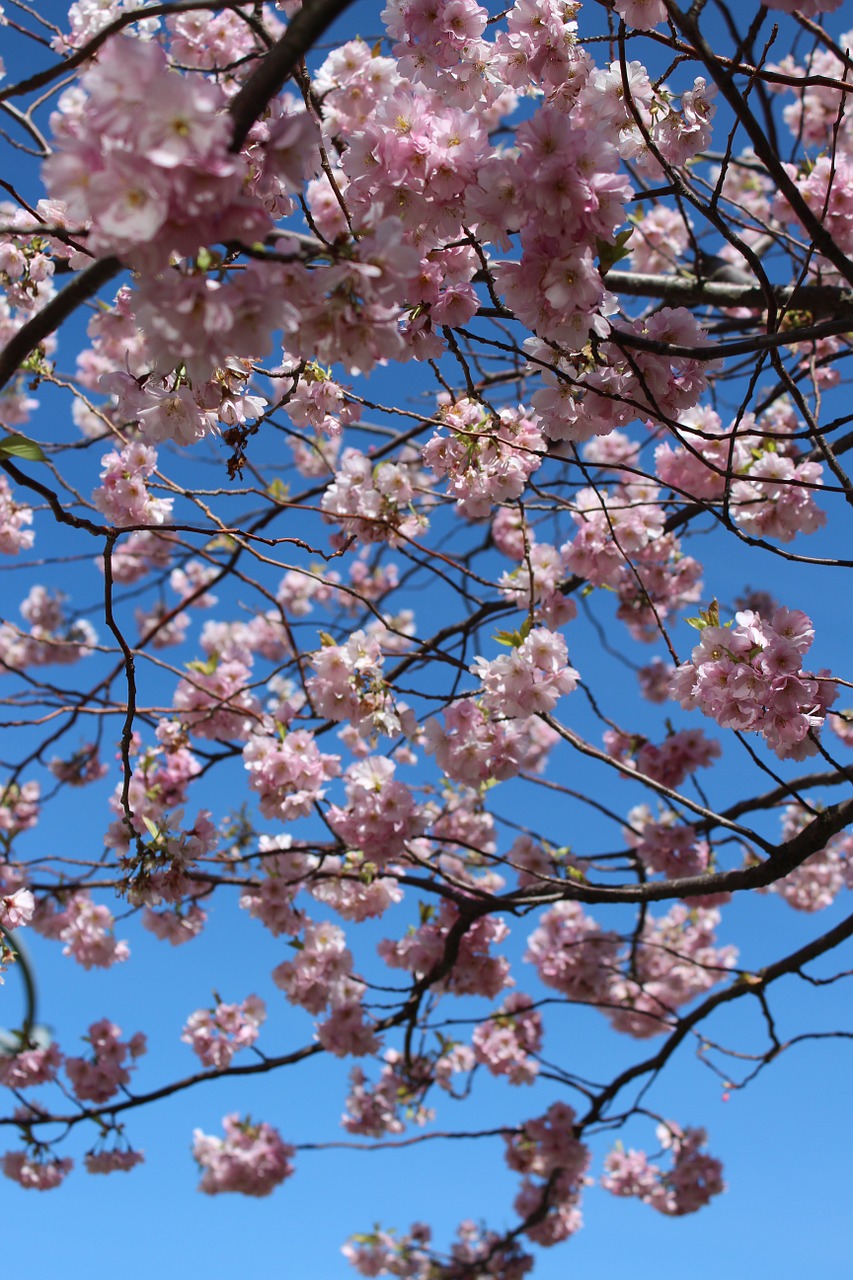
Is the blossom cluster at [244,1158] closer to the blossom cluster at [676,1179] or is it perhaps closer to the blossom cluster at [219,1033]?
the blossom cluster at [219,1033]

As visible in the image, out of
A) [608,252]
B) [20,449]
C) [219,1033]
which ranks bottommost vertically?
[20,449]

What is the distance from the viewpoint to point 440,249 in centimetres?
192

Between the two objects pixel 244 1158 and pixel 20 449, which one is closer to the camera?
pixel 20 449

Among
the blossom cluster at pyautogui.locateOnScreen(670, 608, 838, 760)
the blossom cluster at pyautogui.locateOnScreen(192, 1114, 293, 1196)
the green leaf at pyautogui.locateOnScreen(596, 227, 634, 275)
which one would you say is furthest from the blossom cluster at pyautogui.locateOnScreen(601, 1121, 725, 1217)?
the green leaf at pyautogui.locateOnScreen(596, 227, 634, 275)

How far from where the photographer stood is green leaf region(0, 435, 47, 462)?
59.2 inches

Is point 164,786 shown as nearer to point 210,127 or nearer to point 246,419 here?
point 246,419

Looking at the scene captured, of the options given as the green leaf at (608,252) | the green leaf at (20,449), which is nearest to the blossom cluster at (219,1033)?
the green leaf at (20,449)

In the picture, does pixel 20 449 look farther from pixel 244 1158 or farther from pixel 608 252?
pixel 244 1158

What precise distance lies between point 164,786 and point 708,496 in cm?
263

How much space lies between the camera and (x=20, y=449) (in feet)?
5.00

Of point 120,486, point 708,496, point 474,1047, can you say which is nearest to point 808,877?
point 474,1047

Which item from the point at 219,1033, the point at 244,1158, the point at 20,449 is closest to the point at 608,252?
the point at 20,449

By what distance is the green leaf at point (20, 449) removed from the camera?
1503 millimetres

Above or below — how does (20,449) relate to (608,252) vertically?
below
